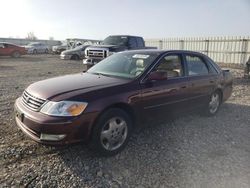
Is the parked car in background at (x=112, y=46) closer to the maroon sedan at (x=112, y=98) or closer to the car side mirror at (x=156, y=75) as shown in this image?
the maroon sedan at (x=112, y=98)

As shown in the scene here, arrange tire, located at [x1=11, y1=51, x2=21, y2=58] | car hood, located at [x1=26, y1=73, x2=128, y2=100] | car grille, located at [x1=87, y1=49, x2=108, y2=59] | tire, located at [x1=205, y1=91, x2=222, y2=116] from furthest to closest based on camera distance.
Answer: tire, located at [x1=11, y1=51, x2=21, y2=58]
car grille, located at [x1=87, y1=49, x2=108, y2=59]
tire, located at [x1=205, y1=91, x2=222, y2=116]
car hood, located at [x1=26, y1=73, x2=128, y2=100]

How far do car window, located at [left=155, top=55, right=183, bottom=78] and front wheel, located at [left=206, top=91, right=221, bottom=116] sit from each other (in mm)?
1341

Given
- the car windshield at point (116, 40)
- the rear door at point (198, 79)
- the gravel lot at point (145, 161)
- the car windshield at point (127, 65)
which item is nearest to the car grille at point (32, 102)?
the gravel lot at point (145, 161)

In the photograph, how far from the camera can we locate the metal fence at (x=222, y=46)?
57.0 feet

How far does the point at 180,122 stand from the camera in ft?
16.8

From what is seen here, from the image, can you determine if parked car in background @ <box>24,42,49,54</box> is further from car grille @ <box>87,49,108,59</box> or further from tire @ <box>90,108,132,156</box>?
tire @ <box>90,108,132,156</box>

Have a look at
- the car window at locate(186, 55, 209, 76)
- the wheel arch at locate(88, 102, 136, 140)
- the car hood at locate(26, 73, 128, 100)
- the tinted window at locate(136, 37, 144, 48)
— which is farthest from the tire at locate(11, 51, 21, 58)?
the wheel arch at locate(88, 102, 136, 140)

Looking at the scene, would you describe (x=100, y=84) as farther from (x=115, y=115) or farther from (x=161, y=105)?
(x=161, y=105)

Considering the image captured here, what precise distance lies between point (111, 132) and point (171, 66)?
1.86 metres

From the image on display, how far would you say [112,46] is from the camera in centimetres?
1170

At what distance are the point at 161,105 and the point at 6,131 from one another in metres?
2.79

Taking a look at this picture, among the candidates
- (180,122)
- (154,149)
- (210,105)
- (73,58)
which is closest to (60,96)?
(154,149)

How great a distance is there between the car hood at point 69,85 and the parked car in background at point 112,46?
23.2 feet

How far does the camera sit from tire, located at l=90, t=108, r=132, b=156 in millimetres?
3344
